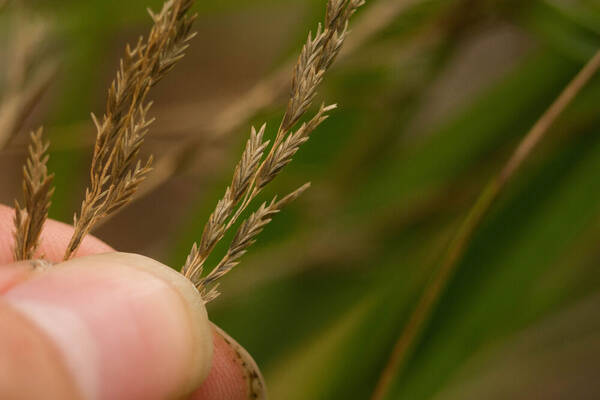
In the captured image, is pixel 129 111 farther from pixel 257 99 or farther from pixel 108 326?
pixel 257 99

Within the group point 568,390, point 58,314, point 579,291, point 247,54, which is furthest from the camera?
point 247,54

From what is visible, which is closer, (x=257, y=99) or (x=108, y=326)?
(x=108, y=326)

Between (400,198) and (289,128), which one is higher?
(289,128)

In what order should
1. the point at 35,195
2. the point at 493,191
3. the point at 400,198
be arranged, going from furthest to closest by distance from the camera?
the point at 400,198
the point at 493,191
the point at 35,195

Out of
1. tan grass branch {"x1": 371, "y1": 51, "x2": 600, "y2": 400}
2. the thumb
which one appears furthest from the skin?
tan grass branch {"x1": 371, "y1": 51, "x2": 600, "y2": 400}

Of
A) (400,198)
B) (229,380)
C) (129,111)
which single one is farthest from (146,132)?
(400,198)

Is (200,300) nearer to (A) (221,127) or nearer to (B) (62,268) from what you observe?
(B) (62,268)

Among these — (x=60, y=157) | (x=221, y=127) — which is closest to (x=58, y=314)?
(x=221, y=127)
